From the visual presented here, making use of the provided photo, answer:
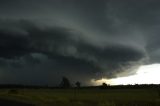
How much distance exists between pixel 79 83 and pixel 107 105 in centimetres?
4452

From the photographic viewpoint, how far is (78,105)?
150 ft

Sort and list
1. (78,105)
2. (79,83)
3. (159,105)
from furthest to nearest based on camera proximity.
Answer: (79,83) < (78,105) < (159,105)

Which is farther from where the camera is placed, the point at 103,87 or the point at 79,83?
the point at 103,87

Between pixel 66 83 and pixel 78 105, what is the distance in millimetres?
151017

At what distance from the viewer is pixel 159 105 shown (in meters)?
42.6

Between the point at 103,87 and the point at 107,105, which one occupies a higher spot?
the point at 103,87

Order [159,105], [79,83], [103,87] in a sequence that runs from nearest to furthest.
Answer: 1. [159,105]
2. [79,83]
3. [103,87]

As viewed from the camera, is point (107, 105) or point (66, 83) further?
point (66, 83)

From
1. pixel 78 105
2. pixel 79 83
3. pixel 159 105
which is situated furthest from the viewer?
pixel 79 83

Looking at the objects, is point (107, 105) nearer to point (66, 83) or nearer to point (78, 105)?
point (78, 105)

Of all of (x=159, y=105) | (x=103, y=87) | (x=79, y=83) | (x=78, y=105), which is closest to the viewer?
(x=159, y=105)

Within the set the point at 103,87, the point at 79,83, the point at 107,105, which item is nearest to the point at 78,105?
the point at 107,105

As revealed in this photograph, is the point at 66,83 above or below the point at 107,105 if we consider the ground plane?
above

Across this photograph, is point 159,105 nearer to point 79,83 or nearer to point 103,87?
point 79,83
